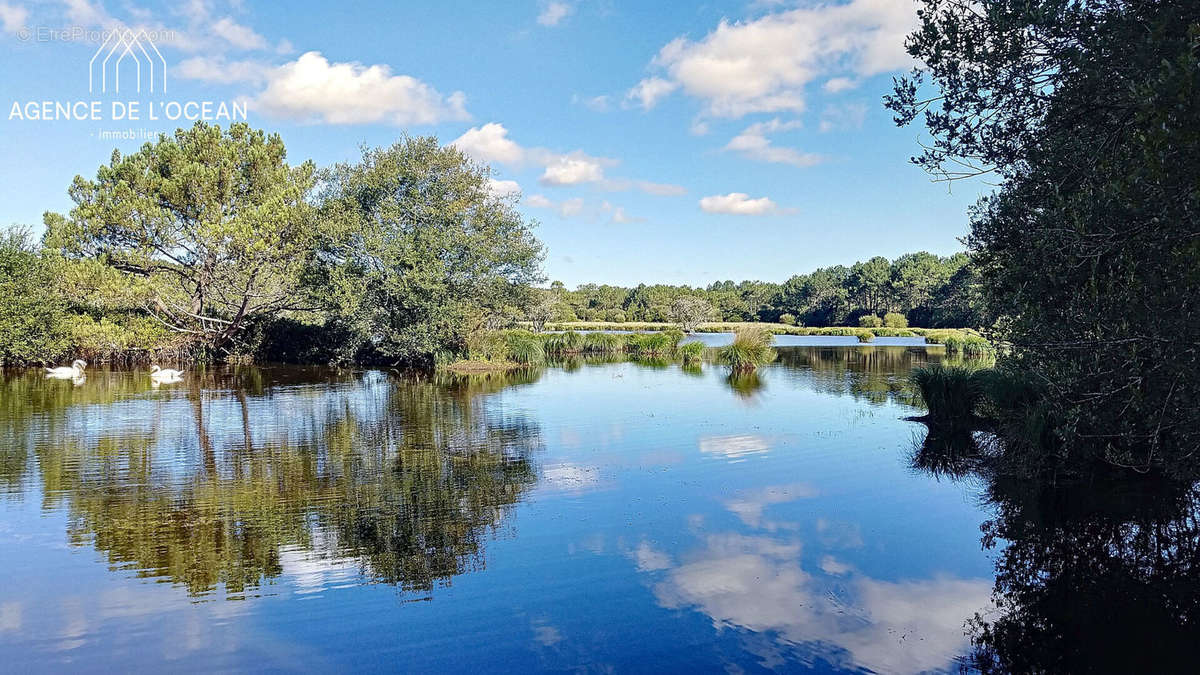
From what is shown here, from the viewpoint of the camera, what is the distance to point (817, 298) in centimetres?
11356

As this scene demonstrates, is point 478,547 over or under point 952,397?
under

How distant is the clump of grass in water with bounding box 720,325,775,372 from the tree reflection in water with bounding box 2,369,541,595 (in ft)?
54.7

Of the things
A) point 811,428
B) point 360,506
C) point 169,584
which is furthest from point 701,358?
point 169,584

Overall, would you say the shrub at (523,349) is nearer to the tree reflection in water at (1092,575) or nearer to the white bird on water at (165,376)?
the white bird on water at (165,376)

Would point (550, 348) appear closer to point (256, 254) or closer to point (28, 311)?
point (256, 254)

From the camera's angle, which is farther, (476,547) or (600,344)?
(600,344)

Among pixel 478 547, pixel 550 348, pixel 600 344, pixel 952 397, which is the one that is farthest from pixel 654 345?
pixel 478 547

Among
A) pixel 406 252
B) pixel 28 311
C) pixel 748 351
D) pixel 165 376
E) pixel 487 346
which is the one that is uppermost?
pixel 406 252

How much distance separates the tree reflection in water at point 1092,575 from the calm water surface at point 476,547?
38 cm

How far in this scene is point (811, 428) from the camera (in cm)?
1677

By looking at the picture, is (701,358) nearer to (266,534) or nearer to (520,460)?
(520,460)

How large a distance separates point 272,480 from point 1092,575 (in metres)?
10.9

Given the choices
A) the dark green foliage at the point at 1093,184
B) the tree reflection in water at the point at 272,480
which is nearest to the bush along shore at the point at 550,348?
the tree reflection in water at the point at 272,480

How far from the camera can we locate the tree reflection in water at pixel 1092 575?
222 inches
